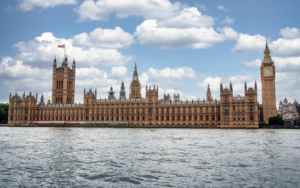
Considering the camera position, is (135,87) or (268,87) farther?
(135,87)

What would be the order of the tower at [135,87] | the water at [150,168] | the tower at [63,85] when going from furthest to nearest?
the tower at [135,87] < the tower at [63,85] < the water at [150,168]

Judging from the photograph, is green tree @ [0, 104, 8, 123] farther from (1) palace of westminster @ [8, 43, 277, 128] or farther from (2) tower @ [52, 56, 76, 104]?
(2) tower @ [52, 56, 76, 104]

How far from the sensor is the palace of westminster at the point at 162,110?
113250 millimetres

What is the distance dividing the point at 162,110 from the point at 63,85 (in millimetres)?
69747

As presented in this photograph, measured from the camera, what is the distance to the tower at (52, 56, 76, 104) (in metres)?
172

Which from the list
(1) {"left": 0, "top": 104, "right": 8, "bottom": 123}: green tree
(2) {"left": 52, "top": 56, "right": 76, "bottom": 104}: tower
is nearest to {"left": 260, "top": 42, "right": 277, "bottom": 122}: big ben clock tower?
(2) {"left": 52, "top": 56, "right": 76, "bottom": 104}: tower

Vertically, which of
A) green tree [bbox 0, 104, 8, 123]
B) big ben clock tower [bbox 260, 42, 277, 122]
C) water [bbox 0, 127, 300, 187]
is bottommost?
water [bbox 0, 127, 300, 187]

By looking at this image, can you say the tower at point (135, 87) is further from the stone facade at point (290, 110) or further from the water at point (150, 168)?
the water at point (150, 168)

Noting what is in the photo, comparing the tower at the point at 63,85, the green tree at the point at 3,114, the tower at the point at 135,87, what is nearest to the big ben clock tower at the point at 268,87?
the tower at the point at 135,87

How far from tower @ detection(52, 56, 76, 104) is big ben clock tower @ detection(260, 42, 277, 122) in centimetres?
10171

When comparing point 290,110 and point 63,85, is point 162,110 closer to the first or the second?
point 63,85

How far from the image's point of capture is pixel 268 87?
123250 mm

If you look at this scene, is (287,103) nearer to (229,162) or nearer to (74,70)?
(74,70)

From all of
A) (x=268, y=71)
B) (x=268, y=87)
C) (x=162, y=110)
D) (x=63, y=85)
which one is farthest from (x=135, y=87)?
(x=268, y=87)
